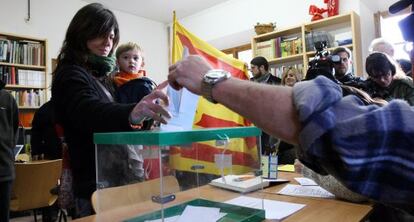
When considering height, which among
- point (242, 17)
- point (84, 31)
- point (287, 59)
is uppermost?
point (242, 17)

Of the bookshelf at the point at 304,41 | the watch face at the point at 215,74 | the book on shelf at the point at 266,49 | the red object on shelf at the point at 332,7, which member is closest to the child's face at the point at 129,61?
the watch face at the point at 215,74

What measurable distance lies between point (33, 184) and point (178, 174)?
2535 mm

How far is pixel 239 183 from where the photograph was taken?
4.13 ft

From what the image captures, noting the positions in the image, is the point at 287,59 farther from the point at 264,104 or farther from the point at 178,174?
the point at 264,104

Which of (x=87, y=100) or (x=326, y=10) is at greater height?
(x=326, y=10)

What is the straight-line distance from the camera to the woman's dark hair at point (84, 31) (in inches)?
49.3

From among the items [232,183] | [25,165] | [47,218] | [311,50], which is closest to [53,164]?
[25,165]

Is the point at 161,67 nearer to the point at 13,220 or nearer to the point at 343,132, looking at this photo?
the point at 13,220

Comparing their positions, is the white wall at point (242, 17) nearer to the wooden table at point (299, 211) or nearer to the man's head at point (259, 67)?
the man's head at point (259, 67)

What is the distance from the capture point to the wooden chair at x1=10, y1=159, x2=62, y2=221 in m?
2.99

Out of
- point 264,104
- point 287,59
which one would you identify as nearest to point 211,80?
point 264,104

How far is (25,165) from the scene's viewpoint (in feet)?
9.81

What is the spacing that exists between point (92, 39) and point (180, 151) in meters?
0.61

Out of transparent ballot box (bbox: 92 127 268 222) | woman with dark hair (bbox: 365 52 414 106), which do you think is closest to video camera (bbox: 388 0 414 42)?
transparent ballot box (bbox: 92 127 268 222)
